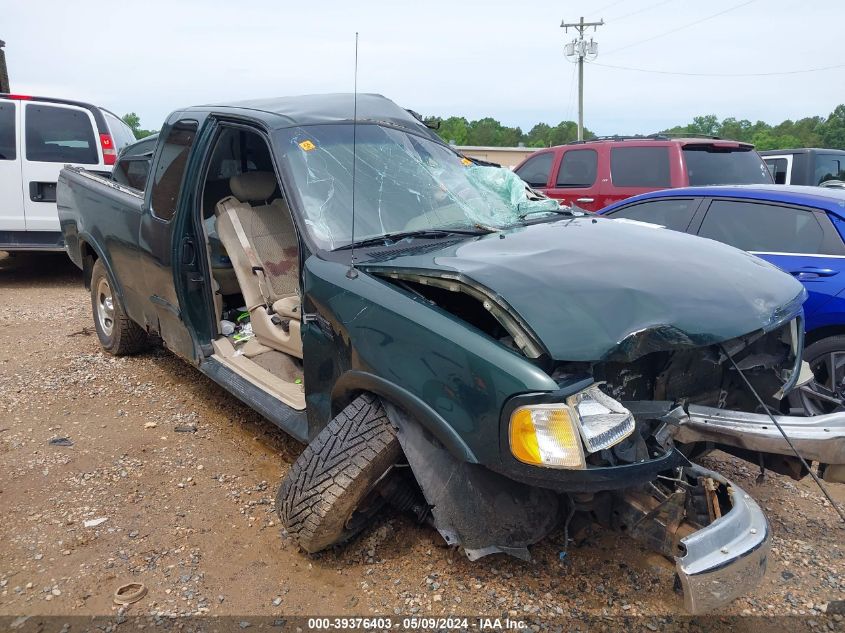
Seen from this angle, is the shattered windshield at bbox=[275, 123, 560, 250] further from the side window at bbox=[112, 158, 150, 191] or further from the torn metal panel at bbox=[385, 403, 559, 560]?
the side window at bbox=[112, 158, 150, 191]

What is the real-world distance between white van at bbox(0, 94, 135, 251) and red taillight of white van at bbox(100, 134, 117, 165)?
0.04ft

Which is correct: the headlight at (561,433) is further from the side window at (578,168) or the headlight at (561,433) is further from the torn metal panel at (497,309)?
the side window at (578,168)

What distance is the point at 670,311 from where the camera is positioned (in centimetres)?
229

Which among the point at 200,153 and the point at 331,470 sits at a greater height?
the point at 200,153

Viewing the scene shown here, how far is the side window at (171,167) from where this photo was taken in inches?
154

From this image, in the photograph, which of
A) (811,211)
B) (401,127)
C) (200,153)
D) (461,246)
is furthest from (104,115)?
(811,211)

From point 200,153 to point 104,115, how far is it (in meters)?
5.86

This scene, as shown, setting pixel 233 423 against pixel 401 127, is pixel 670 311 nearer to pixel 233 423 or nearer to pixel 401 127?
pixel 401 127

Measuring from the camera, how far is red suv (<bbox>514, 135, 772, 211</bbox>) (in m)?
7.76

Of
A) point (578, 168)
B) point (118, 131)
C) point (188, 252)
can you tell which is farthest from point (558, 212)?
point (118, 131)

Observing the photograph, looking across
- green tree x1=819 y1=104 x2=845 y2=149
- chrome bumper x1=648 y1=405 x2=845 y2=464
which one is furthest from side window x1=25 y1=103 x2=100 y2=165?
green tree x1=819 y1=104 x2=845 y2=149

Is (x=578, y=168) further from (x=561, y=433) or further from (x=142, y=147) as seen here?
(x=561, y=433)

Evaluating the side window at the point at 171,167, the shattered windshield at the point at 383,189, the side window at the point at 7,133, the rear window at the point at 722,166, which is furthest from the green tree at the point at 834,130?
the side window at the point at 171,167

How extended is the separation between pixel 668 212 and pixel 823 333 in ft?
5.00
